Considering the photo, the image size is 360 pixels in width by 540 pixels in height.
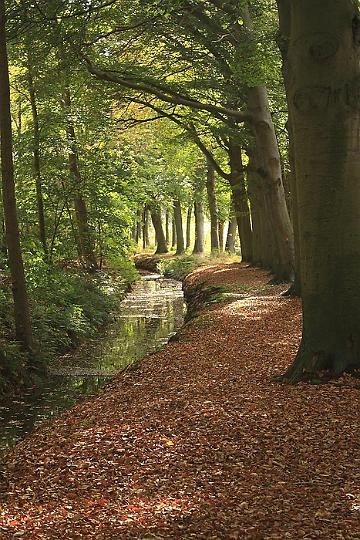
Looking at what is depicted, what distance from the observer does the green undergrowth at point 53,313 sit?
11552 millimetres

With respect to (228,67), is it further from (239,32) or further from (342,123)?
(342,123)

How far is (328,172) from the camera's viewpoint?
7.56m

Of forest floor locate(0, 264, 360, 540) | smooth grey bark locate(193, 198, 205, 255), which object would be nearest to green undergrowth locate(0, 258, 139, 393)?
forest floor locate(0, 264, 360, 540)

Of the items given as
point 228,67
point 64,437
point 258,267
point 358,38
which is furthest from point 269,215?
point 64,437

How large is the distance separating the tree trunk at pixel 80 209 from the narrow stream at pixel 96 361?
226cm

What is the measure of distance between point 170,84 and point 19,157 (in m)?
5.37

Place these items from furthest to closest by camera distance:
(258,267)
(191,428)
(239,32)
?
(258,267), (239,32), (191,428)

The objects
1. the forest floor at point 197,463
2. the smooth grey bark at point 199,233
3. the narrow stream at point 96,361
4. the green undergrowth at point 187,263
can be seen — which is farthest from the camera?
the smooth grey bark at point 199,233

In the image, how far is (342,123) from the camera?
295 inches

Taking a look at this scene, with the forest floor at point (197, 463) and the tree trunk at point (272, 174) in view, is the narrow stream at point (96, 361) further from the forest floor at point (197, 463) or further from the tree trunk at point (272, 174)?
the tree trunk at point (272, 174)

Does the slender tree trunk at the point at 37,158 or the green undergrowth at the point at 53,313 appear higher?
the slender tree trunk at the point at 37,158

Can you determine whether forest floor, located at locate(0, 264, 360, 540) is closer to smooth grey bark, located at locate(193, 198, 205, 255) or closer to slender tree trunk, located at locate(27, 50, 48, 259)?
slender tree trunk, located at locate(27, 50, 48, 259)

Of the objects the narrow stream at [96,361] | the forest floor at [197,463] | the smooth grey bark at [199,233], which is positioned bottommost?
the narrow stream at [96,361]

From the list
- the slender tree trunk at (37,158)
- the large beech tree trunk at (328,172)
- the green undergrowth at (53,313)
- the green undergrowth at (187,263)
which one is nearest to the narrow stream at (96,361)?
the green undergrowth at (53,313)
